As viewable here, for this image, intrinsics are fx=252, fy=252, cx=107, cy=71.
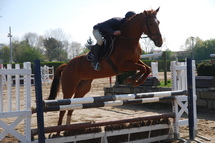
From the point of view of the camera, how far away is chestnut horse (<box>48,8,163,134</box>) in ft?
13.3

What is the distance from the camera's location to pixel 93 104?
11.2ft

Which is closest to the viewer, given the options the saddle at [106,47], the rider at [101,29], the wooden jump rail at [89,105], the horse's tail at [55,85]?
the wooden jump rail at [89,105]

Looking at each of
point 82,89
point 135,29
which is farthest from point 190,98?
point 82,89

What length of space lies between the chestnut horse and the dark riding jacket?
9cm

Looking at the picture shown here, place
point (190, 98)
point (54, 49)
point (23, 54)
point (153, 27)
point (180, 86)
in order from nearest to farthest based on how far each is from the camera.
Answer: point (153, 27) → point (190, 98) → point (180, 86) → point (23, 54) → point (54, 49)

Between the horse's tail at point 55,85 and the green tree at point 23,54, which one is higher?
the green tree at point 23,54

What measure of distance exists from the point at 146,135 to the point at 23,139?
193 centimetres

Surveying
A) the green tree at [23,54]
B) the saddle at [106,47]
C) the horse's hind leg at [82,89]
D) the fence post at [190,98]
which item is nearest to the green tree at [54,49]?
the green tree at [23,54]

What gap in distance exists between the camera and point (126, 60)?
4137 millimetres

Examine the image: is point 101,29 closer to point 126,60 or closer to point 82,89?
point 126,60

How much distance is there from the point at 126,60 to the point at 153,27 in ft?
2.24

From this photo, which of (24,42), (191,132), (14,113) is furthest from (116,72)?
(24,42)

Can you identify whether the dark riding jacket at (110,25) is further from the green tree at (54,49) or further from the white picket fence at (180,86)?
the green tree at (54,49)

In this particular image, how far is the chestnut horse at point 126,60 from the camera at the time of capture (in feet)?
13.3
